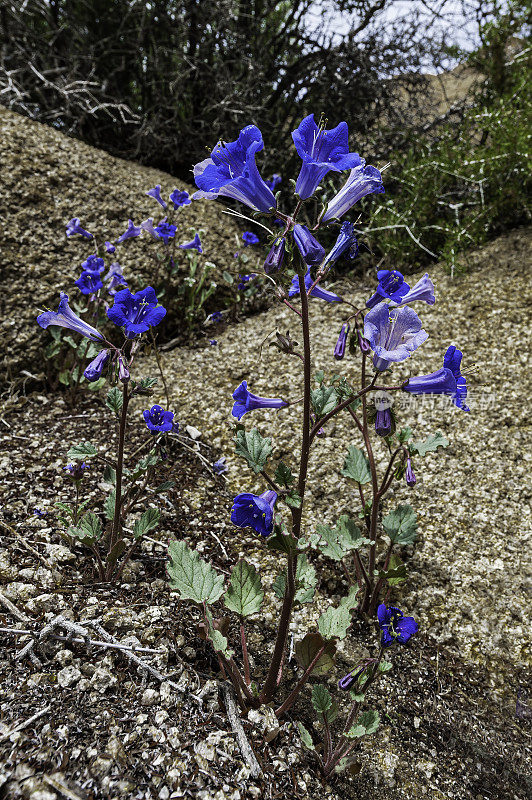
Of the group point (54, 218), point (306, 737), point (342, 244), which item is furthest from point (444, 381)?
point (54, 218)

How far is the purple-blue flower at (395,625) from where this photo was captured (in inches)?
58.1

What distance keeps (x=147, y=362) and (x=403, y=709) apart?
2397 mm

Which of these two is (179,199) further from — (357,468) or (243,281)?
(357,468)

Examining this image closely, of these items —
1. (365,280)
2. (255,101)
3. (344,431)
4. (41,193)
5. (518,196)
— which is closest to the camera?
(344,431)

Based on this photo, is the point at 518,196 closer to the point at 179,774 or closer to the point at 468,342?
the point at 468,342

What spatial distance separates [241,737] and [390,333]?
105 centimetres

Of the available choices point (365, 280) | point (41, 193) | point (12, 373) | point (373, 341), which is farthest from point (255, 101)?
point (373, 341)

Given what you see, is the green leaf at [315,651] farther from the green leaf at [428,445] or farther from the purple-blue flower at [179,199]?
the purple-blue flower at [179,199]

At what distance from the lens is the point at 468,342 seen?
3162 millimetres

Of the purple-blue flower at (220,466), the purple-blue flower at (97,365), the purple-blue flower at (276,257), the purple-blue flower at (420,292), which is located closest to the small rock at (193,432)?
the purple-blue flower at (220,466)

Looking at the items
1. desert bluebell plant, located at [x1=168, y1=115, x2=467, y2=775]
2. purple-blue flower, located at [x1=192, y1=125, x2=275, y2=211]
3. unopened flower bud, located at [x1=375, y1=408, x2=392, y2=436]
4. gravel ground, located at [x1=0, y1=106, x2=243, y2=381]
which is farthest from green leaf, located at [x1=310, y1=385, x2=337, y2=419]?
gravel ground, located at [x1=0, y1=106, x2=243, y2=381]

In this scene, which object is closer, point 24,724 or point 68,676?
point 24,724

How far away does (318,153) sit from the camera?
3.85 feet

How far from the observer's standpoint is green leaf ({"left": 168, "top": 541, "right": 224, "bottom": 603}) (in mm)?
1332
